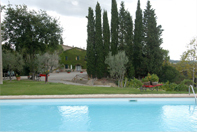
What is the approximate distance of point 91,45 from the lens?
23625mm

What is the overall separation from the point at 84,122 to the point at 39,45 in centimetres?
1774

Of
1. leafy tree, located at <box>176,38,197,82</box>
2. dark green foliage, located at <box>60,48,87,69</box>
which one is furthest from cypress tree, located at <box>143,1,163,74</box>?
dark green foliage, located at <box>60,48,87,69</box>

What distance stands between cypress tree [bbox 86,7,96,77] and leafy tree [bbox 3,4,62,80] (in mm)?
4984

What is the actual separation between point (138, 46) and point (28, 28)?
48.9 feet

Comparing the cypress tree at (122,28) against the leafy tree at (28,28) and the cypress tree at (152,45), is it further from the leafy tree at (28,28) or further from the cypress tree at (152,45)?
the leafy tree at (28,28)

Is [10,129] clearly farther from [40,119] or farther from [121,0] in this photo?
[121,0]

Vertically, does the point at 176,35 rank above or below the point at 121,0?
below

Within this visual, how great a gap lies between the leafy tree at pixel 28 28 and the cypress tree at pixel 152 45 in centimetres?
1274

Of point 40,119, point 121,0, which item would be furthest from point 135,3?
point 40,119

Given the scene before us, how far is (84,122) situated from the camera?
6438 mm

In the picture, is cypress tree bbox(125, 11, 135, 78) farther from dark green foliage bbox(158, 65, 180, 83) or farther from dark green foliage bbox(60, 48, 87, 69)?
dark green foliage bbox(60, 48, 87, 69)

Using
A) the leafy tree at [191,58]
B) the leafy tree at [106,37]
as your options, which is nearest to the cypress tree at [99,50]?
the leafy tree at [106,37]

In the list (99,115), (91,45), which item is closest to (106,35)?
(91,45)

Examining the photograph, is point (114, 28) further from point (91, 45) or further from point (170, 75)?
point (170, 75)
